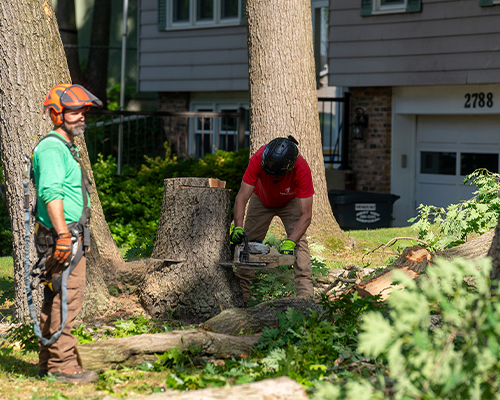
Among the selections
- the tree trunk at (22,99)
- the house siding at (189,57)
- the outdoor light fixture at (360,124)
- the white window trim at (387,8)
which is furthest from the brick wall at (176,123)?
the tree trunk at (22,99)

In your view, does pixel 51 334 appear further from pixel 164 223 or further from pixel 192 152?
pixel 192 152

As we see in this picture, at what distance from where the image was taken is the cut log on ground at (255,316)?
4613mm

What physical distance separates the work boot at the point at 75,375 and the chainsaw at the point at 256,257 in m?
1.66

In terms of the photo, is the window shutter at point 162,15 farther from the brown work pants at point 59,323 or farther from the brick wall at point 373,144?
the brown work pants at point 59,323

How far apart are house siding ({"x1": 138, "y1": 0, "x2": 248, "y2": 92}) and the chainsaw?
31.3 feet

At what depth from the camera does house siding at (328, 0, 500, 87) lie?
35.9 feet

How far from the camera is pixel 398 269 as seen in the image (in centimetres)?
533

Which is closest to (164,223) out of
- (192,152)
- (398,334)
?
(398,334)

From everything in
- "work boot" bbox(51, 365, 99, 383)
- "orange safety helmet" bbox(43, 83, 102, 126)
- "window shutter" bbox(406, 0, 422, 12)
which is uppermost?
"window shutter" bbox(406, 0, 422, 12)

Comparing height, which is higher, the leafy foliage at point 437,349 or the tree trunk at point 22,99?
the tree trunk at point 22,99

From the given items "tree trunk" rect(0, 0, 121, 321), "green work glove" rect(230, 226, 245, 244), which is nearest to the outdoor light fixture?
"green work glove" rect(230, 226, 245, 244)

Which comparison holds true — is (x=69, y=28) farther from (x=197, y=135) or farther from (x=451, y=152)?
(x=451, y=152)

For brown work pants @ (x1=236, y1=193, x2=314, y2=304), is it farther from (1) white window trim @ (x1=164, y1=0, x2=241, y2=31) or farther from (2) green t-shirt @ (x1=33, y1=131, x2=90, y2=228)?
(1) white window trim @ (x1=164, y1=0, x2=241, y2=31)

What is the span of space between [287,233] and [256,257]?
994 mm
